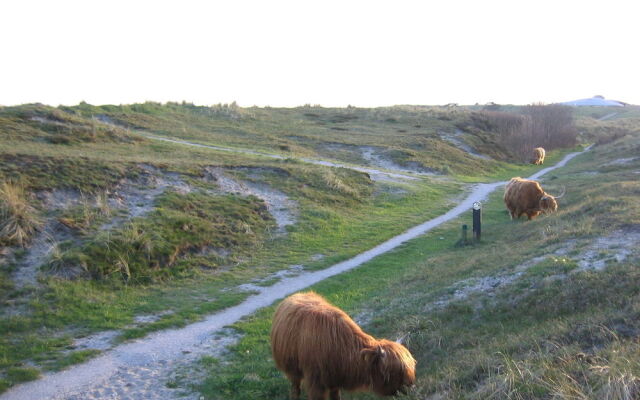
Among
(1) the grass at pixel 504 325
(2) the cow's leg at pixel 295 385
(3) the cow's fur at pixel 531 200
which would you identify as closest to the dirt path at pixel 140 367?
(1) the grass at pixel 504 325

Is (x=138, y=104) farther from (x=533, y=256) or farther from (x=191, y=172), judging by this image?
(x=533, y=256)

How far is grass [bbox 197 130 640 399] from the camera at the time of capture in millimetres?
5277

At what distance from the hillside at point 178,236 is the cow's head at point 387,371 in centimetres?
31

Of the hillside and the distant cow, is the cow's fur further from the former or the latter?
the distant cow

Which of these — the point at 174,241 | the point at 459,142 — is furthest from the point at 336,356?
the point at 459,142

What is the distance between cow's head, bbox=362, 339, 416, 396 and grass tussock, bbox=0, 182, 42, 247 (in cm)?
1107

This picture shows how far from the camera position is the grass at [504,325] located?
5.28m

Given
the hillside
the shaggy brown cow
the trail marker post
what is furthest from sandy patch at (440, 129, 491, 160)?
the shaggy brown cow

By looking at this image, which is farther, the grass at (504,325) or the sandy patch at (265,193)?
the sandy patch at (265,193)

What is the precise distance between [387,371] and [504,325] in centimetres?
314

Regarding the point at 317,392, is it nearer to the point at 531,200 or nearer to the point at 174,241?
the point at 174,241

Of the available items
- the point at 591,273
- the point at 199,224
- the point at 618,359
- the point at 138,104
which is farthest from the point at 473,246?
the point at 138,104

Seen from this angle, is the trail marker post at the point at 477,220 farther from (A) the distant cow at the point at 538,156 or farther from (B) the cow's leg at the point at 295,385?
(A) the distant cow at the point at 538,156

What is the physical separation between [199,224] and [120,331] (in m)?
6.85
